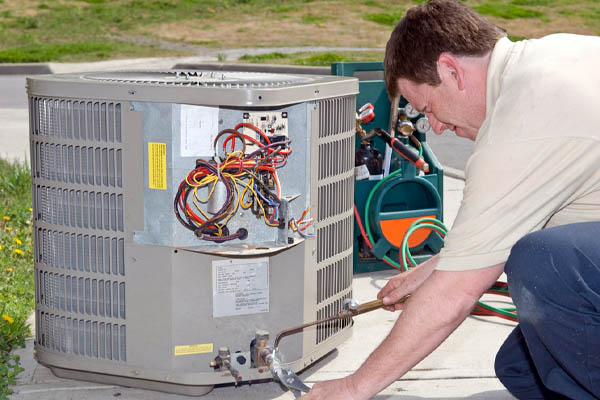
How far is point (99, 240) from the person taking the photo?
2.73 meters

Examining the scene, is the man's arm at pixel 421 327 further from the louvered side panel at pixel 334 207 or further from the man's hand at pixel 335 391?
the louvered side panel at pixel 334 207

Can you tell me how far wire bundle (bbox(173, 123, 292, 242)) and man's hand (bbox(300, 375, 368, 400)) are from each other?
76 cm

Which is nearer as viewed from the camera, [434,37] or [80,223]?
[434,37]

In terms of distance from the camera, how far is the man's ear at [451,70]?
2.18 m

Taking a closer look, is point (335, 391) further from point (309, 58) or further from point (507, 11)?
point (507, 11)

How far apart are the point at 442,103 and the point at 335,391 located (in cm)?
85

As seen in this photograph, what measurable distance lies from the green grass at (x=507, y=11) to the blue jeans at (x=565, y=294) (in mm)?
21479

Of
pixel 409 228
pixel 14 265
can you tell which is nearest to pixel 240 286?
pixel 409 228

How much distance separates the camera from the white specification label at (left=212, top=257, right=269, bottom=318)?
2.72 m

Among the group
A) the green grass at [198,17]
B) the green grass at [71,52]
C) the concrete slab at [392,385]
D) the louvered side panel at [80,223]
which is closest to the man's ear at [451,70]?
the louvered side panel at [80,223]

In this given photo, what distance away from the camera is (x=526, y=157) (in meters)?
1.91

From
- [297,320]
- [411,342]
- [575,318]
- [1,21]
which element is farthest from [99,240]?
[1,21]

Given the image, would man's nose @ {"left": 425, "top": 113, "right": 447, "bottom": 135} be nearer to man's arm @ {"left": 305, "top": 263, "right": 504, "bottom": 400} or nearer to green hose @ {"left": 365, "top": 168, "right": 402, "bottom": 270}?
man's arm @ {"left": 305, "top": 263, "right": 504, "bottom": 400}

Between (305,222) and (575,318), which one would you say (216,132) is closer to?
(305,222)
